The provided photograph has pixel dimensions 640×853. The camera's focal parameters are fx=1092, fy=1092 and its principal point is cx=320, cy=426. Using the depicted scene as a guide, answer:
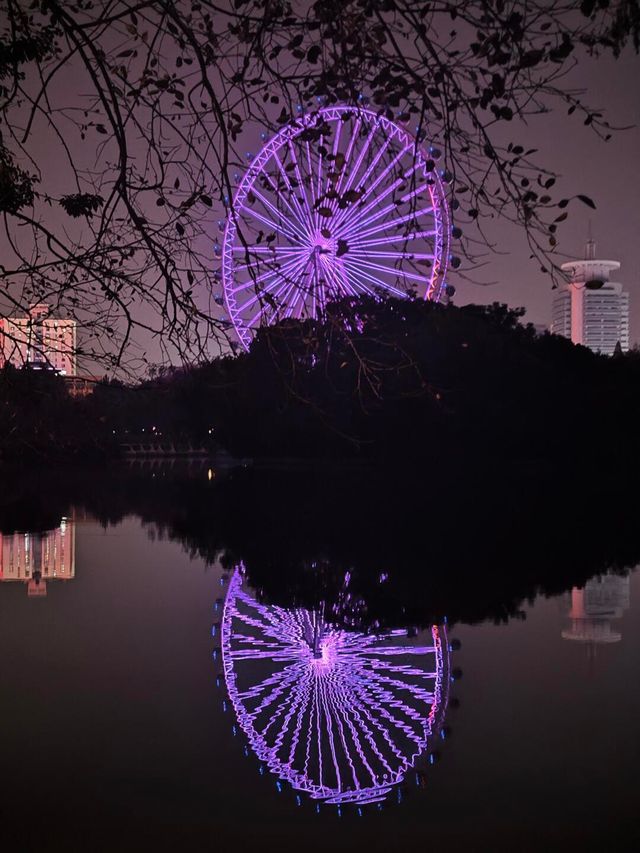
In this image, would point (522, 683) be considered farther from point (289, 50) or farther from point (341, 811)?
point (289, 50)

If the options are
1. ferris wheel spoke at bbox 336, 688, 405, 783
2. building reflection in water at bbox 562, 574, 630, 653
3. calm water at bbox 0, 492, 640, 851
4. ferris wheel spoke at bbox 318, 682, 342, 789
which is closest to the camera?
calm water at bbox 0, 492, 640, 851

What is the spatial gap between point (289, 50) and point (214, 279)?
113 centimetres

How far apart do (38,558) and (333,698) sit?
8.54m

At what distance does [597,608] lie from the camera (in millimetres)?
10836

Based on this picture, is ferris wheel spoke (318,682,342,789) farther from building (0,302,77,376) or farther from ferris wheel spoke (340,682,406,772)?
building (0,302,77,376)

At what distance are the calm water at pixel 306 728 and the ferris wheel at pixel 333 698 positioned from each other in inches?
0.9

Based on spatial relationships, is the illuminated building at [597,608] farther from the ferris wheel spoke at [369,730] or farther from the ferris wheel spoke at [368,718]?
the ferris wheel spoke at [369,730]

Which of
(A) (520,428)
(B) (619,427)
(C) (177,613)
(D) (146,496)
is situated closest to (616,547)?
(C) (177,613)

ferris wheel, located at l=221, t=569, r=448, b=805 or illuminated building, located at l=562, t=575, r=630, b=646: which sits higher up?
illuminated building, located at l=562, t=575, r=630, b=646

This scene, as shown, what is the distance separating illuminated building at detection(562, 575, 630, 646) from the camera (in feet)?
31.3

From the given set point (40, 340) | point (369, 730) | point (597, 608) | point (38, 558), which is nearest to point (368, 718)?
point (369, 730)

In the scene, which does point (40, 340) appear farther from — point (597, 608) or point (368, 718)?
point (597, 608)

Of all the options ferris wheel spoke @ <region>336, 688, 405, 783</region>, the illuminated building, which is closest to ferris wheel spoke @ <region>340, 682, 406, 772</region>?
ferris wheel spoke @ <region>336, 688, 405, 783</region>

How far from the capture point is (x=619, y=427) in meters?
47.3
